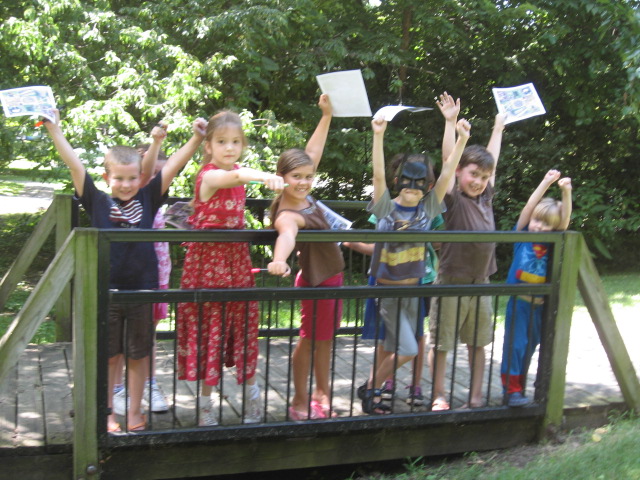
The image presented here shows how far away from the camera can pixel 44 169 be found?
8.73m

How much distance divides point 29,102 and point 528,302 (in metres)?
2.91

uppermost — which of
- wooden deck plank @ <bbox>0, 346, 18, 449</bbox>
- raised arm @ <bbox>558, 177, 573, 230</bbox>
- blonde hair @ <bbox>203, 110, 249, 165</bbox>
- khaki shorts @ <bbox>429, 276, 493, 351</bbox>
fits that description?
blonde hair @ <bbox>203, 110, 249, 165</bbox>

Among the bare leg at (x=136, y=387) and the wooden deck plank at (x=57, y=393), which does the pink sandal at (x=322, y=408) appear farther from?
the wooden deck plank at (x=57, y=393)

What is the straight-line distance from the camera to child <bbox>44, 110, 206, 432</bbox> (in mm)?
3598

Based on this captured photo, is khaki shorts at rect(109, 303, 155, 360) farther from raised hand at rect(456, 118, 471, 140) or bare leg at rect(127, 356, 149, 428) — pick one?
raised hand at rect(456, 118, 471, 140)

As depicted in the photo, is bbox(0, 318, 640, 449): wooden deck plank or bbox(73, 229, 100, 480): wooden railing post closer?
bbox(73, 229, 100, 480): wooden railing post

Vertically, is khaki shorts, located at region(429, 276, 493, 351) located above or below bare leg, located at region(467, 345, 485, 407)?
above

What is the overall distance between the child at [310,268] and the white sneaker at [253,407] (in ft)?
0.61

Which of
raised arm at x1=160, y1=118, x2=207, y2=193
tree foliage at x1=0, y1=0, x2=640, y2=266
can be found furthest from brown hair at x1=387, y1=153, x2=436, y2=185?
tree foliage at x1=0, y1=0, x2=640, y2=266

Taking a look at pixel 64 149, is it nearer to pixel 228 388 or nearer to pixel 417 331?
pixel 228 388

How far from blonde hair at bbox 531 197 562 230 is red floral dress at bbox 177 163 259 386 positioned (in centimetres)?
178

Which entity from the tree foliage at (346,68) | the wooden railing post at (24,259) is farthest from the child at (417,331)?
the tree foliage at (346,68)

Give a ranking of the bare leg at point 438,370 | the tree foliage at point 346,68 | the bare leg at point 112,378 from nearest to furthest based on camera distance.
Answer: the bare leg at point 112,378 → the bare leg at point 438,370 → the tree foliage at point 346,68

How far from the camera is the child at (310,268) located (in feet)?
12.2
